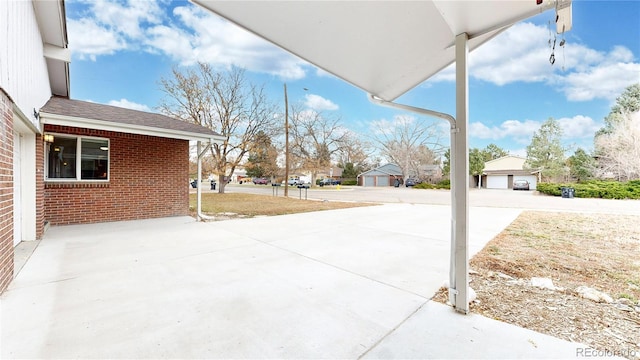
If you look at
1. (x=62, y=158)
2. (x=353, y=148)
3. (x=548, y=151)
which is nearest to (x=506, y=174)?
(x=548, y=151)

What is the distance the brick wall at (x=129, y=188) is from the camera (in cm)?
684

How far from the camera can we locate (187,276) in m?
3.54

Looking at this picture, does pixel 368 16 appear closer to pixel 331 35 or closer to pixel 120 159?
pixel 331 35

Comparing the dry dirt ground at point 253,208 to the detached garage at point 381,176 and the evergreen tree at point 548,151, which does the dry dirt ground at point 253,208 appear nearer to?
the evergreen tree at point 548,151

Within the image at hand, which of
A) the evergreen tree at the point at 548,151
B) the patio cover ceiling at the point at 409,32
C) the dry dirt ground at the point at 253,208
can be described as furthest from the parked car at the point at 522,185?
the patio cover ceiling at the point at 409,32

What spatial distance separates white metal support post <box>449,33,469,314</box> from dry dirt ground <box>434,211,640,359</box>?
301 mm

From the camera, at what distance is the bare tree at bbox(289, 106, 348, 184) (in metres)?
29.8

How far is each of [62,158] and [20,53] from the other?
4.13 metres

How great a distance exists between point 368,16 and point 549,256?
5.10 m

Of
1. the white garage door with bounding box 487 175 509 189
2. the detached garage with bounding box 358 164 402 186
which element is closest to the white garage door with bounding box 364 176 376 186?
the detached garage with bounding box 358 164 402 186

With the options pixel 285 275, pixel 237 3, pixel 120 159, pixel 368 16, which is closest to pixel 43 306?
pixel 285 275

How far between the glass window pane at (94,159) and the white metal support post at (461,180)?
8.69 meters

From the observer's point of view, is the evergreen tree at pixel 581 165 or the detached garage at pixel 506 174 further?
the detached garage at pixel 506 174

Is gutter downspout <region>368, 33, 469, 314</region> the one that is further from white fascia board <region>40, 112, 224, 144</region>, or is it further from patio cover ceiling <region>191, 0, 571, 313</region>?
white fascia board <region>40, 112, 224, 144</region>
